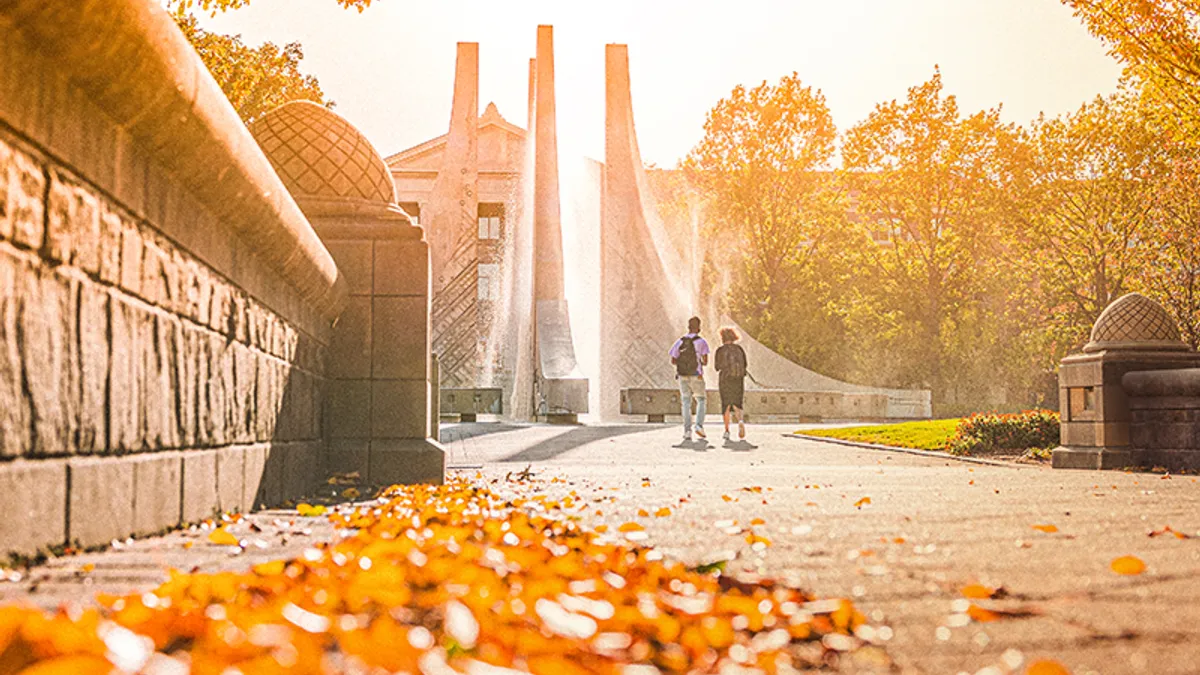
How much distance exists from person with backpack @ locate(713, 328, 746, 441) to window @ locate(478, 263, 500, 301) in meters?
28.3

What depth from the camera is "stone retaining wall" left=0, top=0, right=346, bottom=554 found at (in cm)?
241

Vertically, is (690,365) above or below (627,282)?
below

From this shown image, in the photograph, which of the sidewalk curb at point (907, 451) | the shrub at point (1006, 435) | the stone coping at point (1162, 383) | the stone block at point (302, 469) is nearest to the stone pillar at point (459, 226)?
the sidewalk curb at point (907, 451)

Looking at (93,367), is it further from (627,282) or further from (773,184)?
(773,184)

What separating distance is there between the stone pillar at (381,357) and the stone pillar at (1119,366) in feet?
23.0

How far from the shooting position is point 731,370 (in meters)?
15.5

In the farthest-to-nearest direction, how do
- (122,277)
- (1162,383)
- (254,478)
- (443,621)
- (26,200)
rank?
(1162,383) < (254,478) < (122,277) < (26,200) < (443,621)

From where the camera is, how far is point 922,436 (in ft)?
56.4

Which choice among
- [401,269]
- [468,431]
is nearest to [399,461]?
[401,269]

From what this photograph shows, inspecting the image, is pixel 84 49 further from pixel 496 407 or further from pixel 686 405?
pixel 496 407

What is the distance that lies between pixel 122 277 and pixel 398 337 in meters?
3.35

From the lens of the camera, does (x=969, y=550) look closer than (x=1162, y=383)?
Yes

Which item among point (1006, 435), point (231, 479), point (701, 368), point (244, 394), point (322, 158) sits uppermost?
point (322, 158)

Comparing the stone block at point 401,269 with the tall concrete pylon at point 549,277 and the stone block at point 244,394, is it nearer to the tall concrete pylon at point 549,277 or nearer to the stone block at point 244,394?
the stone block at point 244,394
